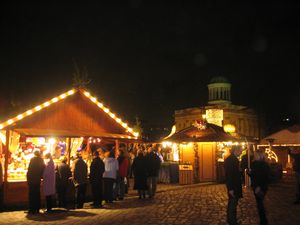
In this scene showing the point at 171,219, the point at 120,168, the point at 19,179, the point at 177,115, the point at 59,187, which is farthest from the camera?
the point at 177,115

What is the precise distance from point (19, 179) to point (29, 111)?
235 centimetres

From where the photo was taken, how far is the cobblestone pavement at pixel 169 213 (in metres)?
9.70

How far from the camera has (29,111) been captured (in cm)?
1352

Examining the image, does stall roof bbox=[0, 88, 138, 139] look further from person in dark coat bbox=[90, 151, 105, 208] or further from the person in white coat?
person in dark coat bbox=[90, 151, 105, 208]

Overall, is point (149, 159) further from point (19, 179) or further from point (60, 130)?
point (19, 179)

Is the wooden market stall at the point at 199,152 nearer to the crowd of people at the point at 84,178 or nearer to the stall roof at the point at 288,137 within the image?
the crowd of people at the point at 84,178

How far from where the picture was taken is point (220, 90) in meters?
58.3

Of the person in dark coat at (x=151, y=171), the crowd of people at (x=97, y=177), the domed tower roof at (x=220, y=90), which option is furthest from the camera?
the domed tower roof at (x=220, y=90)

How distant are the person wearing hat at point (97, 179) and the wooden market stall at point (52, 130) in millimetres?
1571

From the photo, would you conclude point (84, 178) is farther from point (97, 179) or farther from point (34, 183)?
point (34, 183)

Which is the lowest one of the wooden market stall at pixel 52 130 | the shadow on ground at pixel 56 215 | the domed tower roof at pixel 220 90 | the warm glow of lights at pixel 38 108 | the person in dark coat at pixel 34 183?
the shadow on ground at pixel 56 215

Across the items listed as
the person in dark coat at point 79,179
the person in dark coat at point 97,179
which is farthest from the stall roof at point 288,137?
the person in dark coat at point 79,179

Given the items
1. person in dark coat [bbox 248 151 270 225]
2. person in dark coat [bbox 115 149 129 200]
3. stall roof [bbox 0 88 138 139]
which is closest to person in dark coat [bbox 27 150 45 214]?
stall roof [bbox 0 88 138 139]

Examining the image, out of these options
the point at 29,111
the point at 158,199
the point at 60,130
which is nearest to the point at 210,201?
the point at 158,199
